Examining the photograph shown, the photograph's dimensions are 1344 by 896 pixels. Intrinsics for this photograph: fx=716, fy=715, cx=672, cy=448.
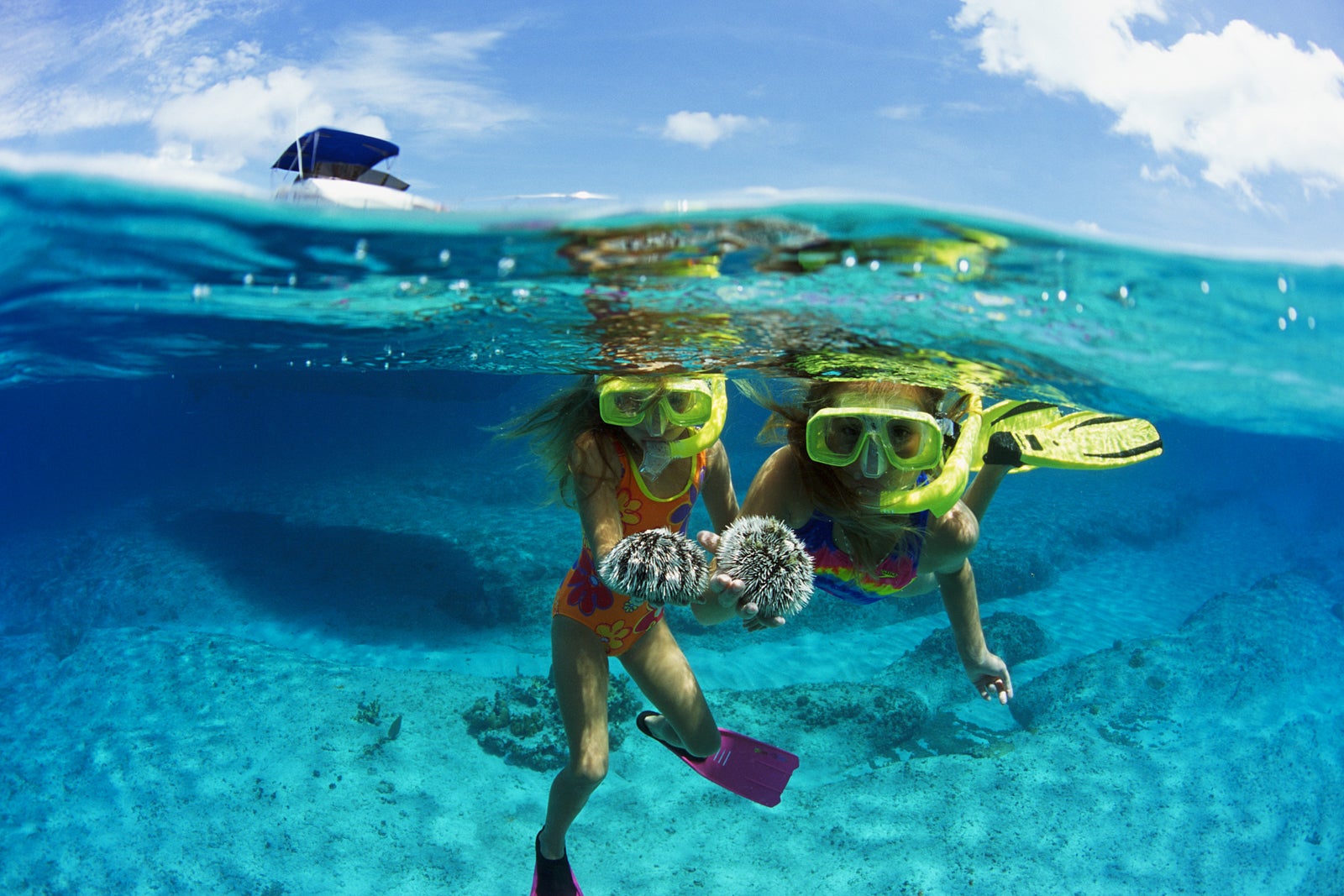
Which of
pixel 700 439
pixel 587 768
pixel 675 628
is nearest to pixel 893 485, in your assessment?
pixel 700 439

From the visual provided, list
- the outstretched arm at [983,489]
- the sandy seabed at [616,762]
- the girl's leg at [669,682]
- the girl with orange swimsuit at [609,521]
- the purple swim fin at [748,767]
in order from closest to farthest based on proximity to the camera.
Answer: the girl with orange swimsuit at [609,521]
the girl's leg at [669,682]
the outstretched arm at [983,489]
the purple swim fin at [748,767]
the sandy seabed at [616,762]

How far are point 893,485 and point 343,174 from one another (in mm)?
5649

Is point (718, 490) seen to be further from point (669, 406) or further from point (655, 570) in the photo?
point (655, 570)

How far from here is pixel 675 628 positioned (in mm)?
13828

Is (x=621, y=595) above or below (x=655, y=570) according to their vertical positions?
below

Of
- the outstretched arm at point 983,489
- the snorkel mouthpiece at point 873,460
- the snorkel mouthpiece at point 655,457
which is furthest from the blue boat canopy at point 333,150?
the outstretched arm at point 983,489

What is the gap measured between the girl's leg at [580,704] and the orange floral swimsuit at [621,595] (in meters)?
0.10

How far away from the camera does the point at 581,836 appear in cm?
920

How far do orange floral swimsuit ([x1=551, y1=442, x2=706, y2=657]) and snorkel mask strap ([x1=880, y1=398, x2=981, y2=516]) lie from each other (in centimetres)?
154

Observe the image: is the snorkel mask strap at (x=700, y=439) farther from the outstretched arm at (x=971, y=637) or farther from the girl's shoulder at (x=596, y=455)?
the outstretched arm at (x=971, y=637)

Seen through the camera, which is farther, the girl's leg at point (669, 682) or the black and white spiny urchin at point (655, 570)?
the girl's leg at point (669, 682)

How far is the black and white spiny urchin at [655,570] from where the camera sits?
12.1 ft

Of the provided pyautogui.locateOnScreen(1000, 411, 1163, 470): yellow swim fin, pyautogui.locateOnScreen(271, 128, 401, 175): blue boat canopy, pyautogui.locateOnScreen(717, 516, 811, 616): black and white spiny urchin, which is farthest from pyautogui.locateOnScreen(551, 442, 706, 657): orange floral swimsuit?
pyautogui.locateOnScreen(271, 128, 401, 175): blue boat canopy

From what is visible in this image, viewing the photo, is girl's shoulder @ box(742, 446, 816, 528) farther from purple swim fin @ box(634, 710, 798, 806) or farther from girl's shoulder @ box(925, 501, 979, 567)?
purple swim fin @ box(634, 710, 798, 806)
